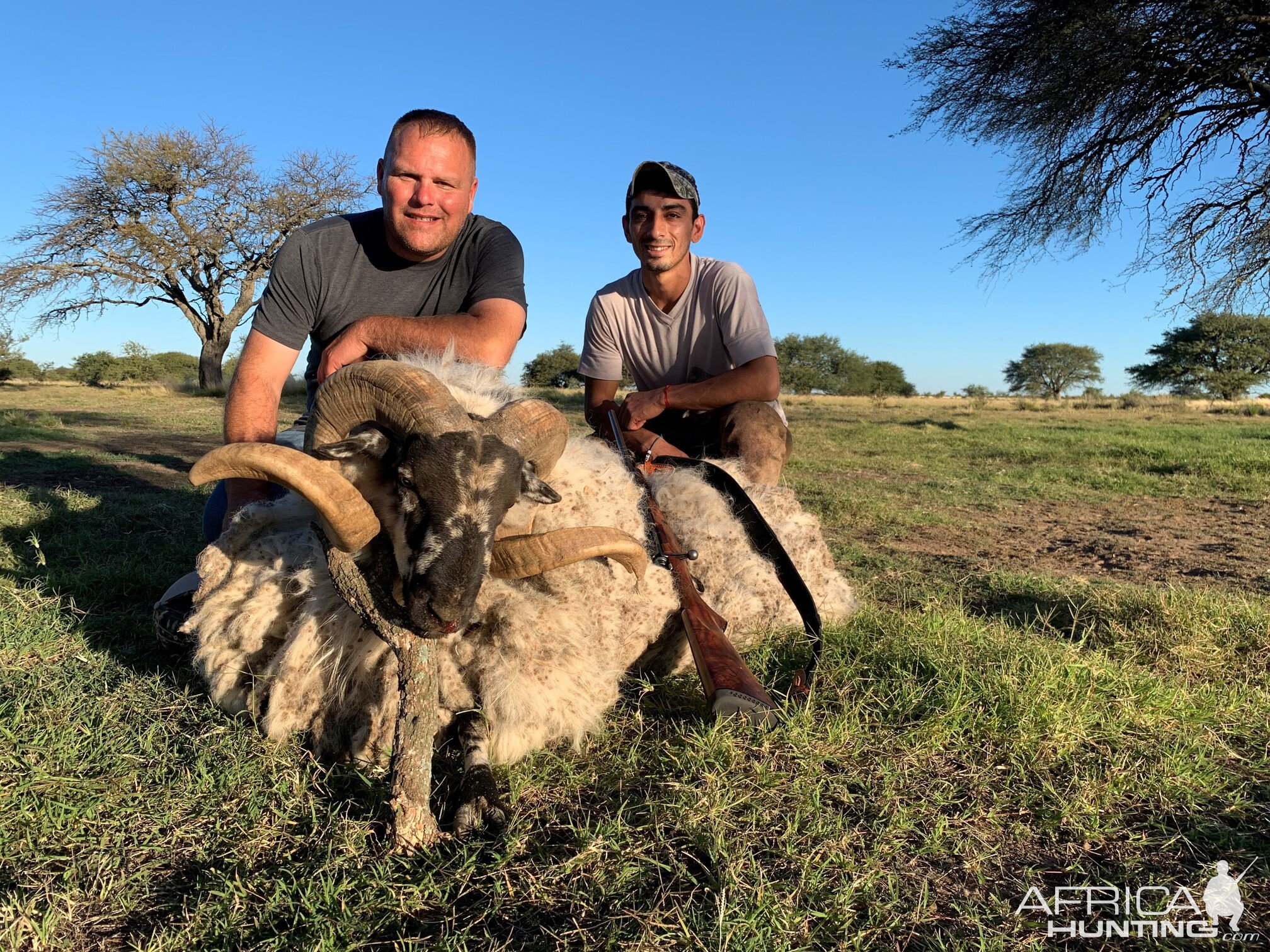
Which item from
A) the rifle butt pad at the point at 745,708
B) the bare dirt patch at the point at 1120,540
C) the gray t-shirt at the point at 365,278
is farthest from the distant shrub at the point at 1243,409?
the rifle butt pad at the point at 745,708

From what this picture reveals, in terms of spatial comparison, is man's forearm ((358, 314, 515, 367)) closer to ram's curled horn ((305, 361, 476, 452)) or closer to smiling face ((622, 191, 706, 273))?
ram's curled horn ((305, 361, 476, 452))

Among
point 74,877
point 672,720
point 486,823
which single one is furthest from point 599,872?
point 74,877

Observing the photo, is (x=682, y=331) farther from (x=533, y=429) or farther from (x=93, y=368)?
(x=93, y=368)

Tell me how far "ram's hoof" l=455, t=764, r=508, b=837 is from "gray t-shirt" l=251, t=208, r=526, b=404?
104 inches

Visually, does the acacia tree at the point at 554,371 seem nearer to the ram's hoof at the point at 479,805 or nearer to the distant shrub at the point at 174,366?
the distant shrub at the point at 174,366

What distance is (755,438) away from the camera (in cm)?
494

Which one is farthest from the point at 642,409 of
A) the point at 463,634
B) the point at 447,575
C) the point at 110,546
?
the point at 110,546

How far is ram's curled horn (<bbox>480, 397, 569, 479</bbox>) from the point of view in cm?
291

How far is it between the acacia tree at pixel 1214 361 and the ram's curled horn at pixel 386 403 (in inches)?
1843

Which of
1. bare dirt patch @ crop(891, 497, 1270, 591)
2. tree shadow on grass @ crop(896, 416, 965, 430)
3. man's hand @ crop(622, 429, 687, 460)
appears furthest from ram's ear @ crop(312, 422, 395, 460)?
tree shadow on grass @ crop(896, 416, 965, 430)

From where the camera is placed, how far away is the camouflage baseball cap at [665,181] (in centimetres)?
507

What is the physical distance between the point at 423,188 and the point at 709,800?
3486 millimetres

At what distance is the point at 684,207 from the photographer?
204 inches

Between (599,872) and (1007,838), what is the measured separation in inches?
51.6
